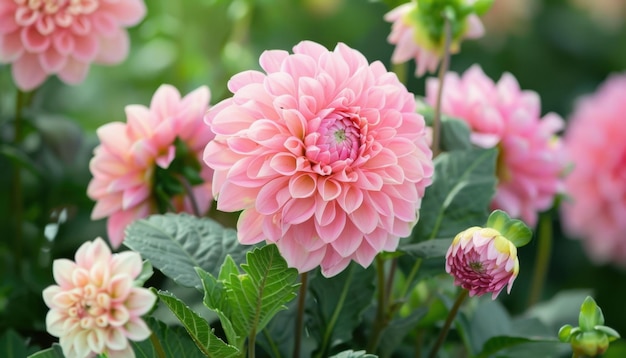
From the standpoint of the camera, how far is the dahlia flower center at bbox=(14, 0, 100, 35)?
0.70 metres

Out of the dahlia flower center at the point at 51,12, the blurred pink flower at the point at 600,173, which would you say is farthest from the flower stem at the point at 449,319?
the blurred pink flower at the point at 600,173

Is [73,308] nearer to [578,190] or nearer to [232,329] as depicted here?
[232,329]

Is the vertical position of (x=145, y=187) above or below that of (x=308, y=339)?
above

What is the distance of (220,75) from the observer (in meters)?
1.05

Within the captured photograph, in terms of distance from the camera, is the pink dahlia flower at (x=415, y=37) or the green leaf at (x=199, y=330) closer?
the green leaf at (x=199, y=330)

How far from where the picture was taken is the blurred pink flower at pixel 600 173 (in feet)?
3.84

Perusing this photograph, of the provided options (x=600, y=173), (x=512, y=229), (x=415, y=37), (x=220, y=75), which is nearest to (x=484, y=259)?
(x=512, y=229)

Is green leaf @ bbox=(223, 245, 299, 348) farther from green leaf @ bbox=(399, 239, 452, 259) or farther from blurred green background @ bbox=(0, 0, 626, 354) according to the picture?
blurred green background @ bbox=(0, 0, 626, 354)

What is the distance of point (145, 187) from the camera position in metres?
0.66

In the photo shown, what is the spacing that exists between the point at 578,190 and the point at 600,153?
58 millimetres

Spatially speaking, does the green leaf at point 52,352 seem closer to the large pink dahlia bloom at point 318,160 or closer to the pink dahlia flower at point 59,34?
the large pink dahlia bloom at point 318,160

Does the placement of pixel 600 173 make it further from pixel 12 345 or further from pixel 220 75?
pixel 12 345

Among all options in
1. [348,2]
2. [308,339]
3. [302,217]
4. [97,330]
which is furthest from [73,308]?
[348,2]

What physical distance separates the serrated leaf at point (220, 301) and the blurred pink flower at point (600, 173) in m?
0.72
